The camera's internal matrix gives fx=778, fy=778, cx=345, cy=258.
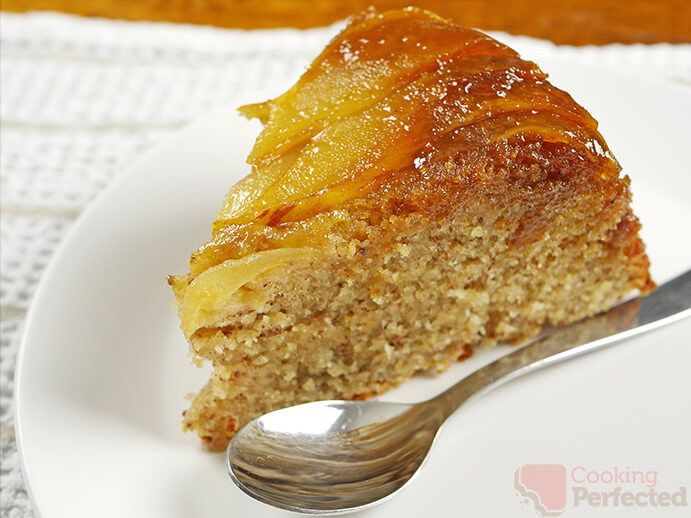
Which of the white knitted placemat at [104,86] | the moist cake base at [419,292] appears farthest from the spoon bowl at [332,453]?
the white knitted placemat at [104,86]

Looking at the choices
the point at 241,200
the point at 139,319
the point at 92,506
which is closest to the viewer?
the point at 92,506

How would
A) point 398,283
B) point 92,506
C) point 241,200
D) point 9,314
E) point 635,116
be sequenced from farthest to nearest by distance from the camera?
1. point 635,116
2. point 9,314
3. point 398,283
4. point 241,200
5. point 92,506

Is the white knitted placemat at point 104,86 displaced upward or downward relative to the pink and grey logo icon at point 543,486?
upward

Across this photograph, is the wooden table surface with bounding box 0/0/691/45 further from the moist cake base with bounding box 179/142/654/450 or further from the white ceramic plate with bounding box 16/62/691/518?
the moist cake base with bounding box 179/142/654/450

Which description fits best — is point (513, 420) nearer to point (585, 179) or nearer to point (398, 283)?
point (398, 283)

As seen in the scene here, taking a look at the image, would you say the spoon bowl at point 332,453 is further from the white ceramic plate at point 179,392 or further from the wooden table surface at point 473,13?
the wooden table surface at point 473,13

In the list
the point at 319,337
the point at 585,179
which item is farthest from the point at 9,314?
the point at 585,179

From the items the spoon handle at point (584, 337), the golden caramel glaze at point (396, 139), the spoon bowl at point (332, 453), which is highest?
the golden caramel glaze at point (396, 139)
